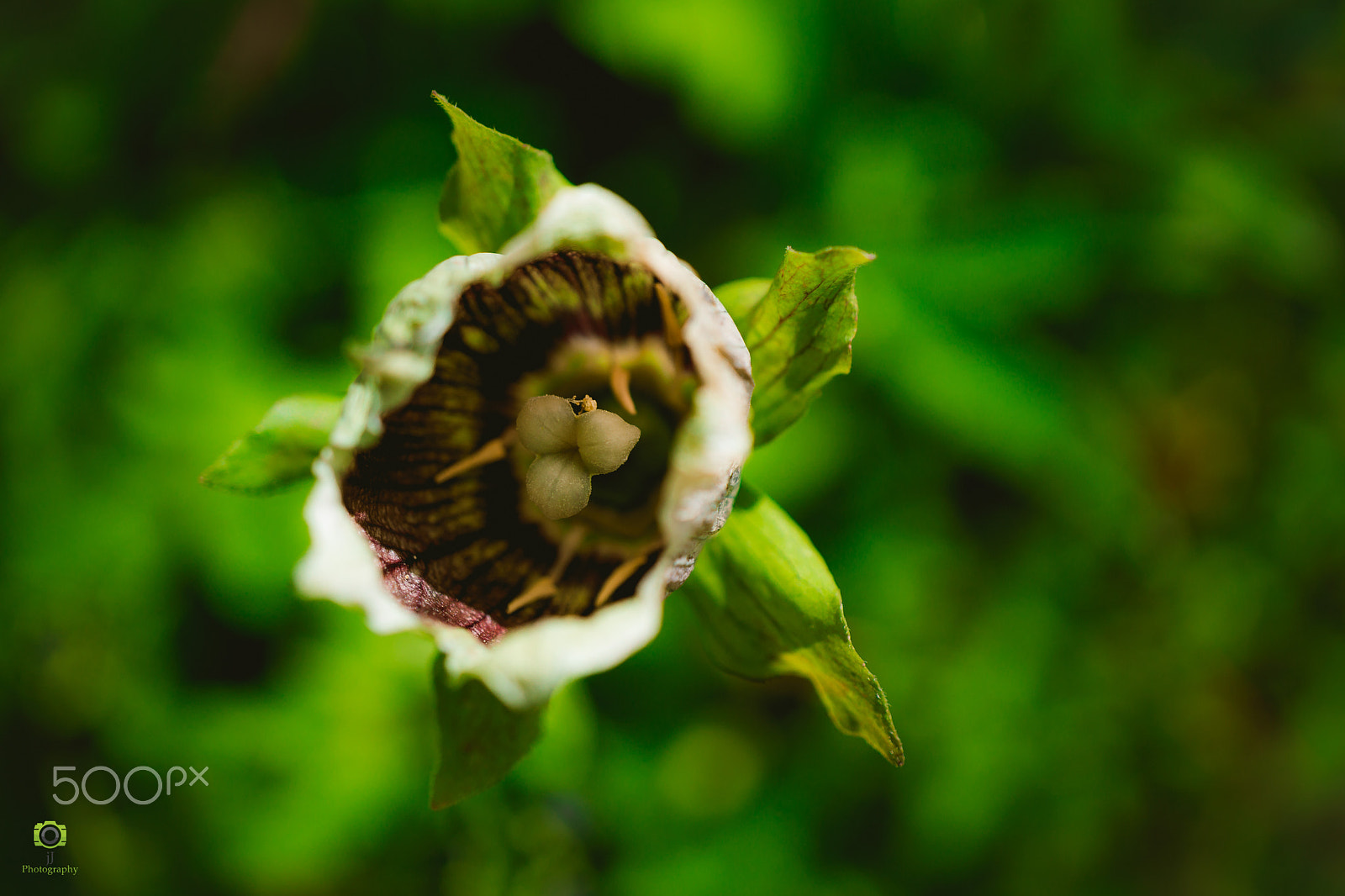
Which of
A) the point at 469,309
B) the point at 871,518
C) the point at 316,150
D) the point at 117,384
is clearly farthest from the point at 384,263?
the point at 871,518

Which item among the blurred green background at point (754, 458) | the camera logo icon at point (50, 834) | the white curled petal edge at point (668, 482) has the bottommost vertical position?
the camera logo icon at point (50, 834)

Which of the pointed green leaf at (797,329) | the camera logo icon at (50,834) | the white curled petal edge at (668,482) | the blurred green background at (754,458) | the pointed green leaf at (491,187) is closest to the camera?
the white curled petal edge at (668,482)

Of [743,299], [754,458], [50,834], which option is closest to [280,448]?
[743,299]

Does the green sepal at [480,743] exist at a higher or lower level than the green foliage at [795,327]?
lower

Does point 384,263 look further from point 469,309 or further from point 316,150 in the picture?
point 469,309

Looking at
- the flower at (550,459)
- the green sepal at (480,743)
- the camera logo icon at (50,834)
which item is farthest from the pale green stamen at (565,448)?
the camera logo icon at (50,834)

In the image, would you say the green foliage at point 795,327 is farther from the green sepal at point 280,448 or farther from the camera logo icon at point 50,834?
the camera logo icon at point 50,834

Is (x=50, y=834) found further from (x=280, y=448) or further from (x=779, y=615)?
(x=779, y=615)

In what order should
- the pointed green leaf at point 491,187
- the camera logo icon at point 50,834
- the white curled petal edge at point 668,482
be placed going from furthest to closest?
the camera logo icon at point 50,834, the pointed green leaf at point 491,187, the white curled petal edge at point 668,482
